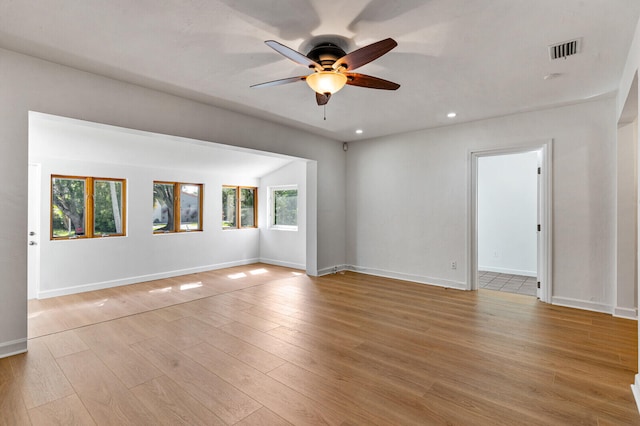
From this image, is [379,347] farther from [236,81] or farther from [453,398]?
[236,81]

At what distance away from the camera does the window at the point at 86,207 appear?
187 inches

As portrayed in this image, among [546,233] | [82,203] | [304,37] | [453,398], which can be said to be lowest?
[453,398]

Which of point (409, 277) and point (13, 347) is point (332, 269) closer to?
point (409, 277)

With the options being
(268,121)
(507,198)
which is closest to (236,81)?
(268,121)

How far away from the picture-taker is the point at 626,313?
3.60m

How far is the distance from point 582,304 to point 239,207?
6.26 meters

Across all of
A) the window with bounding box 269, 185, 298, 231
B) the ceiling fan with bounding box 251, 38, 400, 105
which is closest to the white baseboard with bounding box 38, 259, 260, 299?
the window with bounding box 269, 185, 298, 231

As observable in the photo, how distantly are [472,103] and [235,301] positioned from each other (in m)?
4.04

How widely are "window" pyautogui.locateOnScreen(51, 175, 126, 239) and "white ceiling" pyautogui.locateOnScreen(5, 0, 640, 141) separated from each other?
2.65 metres

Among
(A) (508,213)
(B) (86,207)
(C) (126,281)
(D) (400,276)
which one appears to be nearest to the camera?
(B) (86,207)

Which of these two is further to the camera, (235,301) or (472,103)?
(235,301)

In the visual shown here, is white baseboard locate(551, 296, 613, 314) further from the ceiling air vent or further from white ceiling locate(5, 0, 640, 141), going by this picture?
the ceiling air vent

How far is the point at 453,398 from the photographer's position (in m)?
2.08

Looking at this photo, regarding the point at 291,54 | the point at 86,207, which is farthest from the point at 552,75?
the point at 86,207
